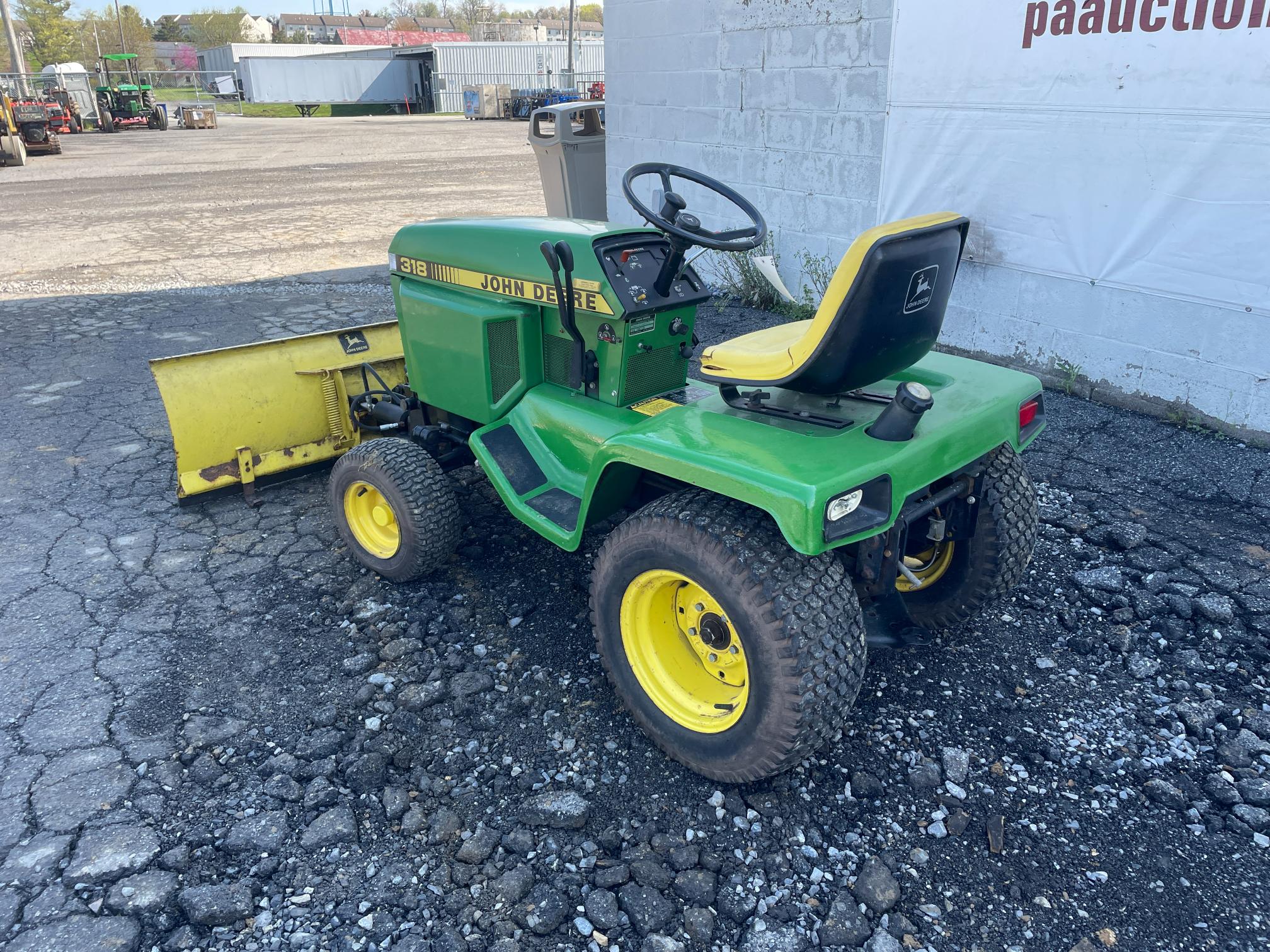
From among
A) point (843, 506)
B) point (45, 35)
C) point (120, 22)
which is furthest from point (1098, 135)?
point (120, 22)

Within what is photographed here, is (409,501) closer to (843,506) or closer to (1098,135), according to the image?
(843,506)

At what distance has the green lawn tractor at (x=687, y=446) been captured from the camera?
7.48ft

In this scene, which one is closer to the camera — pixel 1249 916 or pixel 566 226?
pixel 1249 916

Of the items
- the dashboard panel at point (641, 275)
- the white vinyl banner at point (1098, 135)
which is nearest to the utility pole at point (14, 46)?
the white vinyl banner at point (1098, 135)

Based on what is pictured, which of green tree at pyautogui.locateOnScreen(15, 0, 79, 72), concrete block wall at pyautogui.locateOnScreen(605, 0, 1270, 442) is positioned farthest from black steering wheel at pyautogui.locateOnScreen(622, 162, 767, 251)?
green tree at pyautogui.locateOnScreen(15, 0, 79, 72)

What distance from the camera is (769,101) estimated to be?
262 inches

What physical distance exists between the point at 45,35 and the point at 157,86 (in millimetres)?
8548

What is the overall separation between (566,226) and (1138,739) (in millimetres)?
2514

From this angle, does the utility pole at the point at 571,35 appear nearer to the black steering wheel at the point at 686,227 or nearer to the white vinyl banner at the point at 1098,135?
the white vinyl banner at the point at 1098,135

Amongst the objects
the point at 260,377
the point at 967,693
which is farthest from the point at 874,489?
the point at 260,377

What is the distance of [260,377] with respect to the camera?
4.07 m

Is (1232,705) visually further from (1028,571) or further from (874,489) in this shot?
(874,489)

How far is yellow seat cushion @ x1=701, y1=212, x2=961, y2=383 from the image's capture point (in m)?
2.27

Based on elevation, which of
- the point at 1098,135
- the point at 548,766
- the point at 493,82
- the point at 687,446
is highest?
the point at 493,82
